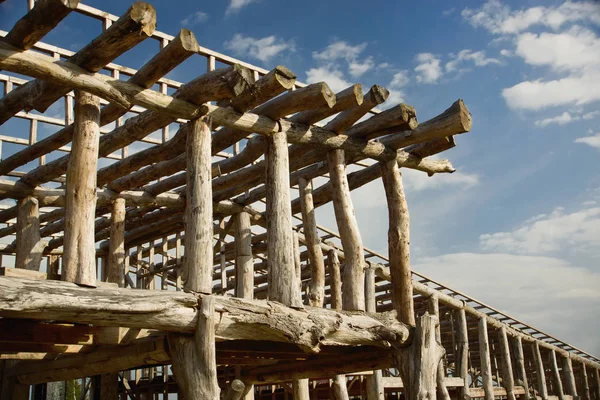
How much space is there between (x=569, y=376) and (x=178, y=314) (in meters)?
22.8

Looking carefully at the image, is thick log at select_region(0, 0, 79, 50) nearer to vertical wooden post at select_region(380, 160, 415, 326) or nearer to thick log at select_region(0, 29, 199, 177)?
thick log at select_region(0, 29, 199, 177)

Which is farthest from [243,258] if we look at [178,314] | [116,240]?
[178,314]

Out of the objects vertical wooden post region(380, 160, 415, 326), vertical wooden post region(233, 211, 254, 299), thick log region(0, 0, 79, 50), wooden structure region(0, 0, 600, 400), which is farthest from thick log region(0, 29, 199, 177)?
vertical wooden post region(233, 211, 254, 299)

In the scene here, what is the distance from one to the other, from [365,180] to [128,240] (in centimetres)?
646

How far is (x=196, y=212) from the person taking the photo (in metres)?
8.63

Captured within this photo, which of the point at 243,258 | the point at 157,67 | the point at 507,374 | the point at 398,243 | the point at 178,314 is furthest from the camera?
the point at 507,374

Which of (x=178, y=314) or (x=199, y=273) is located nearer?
(x=178, y=314)

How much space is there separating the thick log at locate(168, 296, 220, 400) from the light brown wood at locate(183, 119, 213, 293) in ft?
1.58

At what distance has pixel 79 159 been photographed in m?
8.23

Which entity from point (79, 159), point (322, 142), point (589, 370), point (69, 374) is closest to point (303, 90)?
point (322, 142)

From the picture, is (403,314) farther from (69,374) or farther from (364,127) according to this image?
(69,374)

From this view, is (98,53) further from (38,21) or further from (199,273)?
(199,273)

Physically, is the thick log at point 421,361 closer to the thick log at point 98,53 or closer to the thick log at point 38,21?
the thick log at point 98,53

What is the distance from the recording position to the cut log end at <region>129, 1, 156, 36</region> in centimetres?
712
